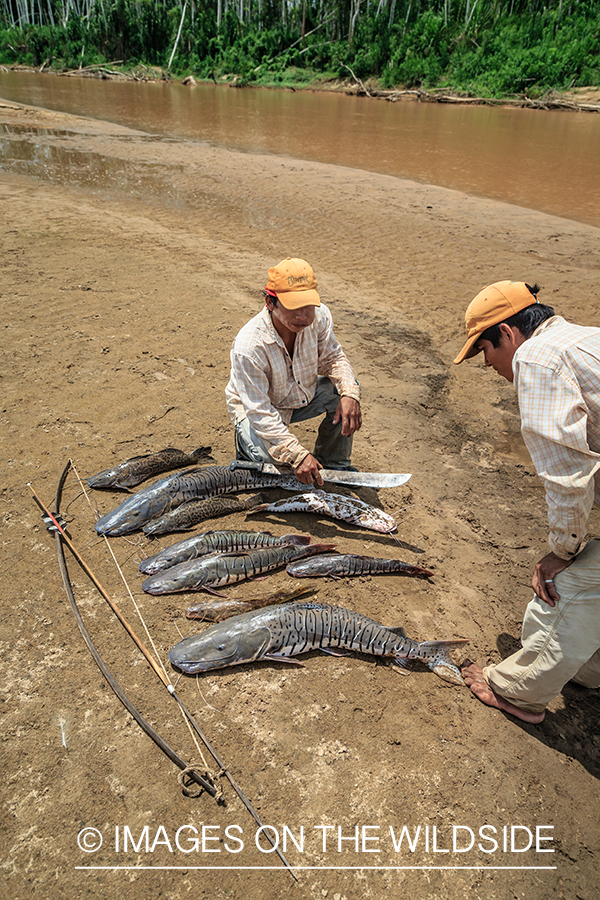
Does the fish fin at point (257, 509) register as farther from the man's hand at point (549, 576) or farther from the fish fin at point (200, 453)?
the man's hand at point (549, 576)

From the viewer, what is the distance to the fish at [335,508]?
14.0 feet

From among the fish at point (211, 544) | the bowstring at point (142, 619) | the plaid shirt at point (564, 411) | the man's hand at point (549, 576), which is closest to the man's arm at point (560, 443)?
the plaid shirt at point (564, 411)

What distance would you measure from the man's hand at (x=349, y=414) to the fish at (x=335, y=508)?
1.86 feet

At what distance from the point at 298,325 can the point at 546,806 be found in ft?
10.5

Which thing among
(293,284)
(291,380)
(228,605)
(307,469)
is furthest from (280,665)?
(293,284)

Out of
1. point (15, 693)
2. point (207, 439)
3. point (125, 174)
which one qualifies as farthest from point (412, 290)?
point (125, 174)

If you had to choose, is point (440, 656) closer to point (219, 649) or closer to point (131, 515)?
point (219, 649)

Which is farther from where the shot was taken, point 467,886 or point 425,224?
point 425,224

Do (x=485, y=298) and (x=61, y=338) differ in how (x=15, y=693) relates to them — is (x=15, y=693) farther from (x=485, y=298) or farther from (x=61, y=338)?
(x=61, y=338)

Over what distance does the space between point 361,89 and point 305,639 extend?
4114 cm

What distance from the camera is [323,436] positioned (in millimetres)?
4695

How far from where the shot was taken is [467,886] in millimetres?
2328

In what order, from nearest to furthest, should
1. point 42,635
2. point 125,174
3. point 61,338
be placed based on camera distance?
1. point 42,635
2. point 61,338
3. point 125,174

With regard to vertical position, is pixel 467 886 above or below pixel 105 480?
below
